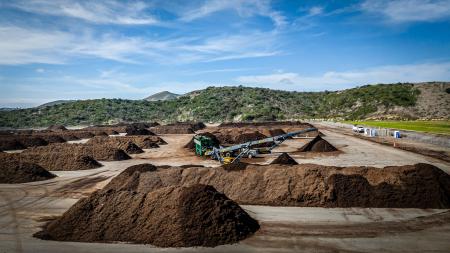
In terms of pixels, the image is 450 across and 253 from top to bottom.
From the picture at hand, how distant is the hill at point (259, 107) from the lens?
130m

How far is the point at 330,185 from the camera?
70.6ft

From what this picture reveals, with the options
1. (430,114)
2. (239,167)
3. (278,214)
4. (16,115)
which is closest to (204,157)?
(239,167)

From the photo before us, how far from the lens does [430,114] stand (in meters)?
120

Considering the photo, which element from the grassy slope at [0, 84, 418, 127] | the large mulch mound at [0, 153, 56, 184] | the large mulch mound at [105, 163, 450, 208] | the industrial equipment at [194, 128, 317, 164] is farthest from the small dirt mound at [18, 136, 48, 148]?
the grassy slope at [0, 84, 418, 127]

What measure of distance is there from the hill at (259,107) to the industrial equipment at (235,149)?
92.1 meters

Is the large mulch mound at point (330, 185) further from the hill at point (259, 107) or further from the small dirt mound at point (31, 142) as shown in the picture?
the hill at point (259, 107)

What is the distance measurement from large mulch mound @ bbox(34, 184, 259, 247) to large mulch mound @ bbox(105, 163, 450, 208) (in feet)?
16.7

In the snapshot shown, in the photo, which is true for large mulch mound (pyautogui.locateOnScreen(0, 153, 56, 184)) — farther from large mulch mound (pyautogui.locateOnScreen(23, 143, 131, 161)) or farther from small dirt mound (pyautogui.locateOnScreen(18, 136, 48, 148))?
small dirt mound (pyautogui.locateOnScreen(18, 136, 48, 148))

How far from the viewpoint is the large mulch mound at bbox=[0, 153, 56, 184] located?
2977 centimetres

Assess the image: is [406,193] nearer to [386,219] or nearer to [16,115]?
[386,219]

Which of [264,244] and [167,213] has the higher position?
[167,213]

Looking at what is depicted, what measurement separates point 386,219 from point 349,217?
5.54ft

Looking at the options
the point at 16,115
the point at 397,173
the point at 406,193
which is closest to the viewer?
the point at 406,193

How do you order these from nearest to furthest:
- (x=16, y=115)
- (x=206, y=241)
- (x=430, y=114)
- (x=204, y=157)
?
(x=206, y=241), (x=204, y=157), (x=430, y=114), (x=16, y=115)
